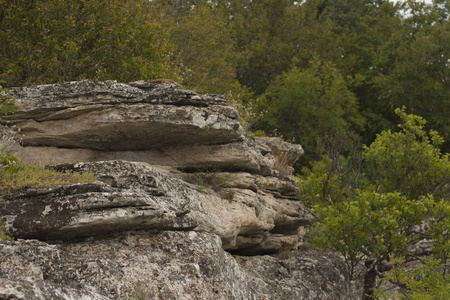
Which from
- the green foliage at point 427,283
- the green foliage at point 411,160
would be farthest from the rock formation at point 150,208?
the green foliage at point 411,160

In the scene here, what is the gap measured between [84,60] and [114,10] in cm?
217

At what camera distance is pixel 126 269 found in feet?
24.5

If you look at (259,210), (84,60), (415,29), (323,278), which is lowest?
(323,278)

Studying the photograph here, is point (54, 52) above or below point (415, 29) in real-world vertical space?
below

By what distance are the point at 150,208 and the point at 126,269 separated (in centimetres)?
125

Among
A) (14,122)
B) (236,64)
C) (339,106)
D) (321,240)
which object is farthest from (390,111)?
(14,122)

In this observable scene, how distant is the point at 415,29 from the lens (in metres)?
41.6

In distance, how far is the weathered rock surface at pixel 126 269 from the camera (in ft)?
21.0

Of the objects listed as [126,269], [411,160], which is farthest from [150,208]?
[411,160]

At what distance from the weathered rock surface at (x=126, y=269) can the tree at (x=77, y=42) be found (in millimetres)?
8315

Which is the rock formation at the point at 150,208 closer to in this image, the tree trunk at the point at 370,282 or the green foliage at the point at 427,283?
the tree trunk at the point at 370,282

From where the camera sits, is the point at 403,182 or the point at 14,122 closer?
the point at 14,122

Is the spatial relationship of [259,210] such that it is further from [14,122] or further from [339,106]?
[339,106]

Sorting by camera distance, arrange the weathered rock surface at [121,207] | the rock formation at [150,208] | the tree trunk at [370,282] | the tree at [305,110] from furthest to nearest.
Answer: the tree at [305,110]
the tree trunk at [370,282]
the weathered rock surface at [121,207]
the rock formation at [150,208]
